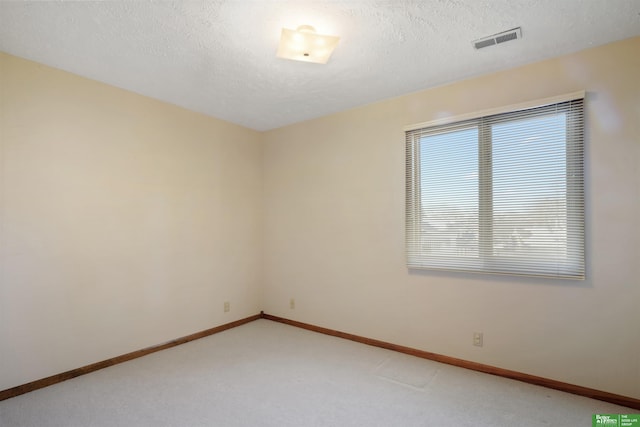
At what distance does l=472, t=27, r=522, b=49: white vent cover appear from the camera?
2.19 meters

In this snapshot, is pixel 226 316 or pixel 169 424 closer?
pixel 169 424

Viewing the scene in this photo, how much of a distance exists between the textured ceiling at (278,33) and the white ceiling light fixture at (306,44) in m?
0.11

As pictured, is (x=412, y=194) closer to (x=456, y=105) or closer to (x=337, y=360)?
(x=456, y=105)

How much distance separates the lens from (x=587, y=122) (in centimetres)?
240

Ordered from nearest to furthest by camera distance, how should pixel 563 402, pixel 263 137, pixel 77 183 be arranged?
pixel 563 402
pixel 77 183
pixel 263 137

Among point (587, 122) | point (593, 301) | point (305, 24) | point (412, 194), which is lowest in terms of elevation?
point (593, 301)

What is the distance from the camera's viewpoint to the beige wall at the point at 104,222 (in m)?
2.44

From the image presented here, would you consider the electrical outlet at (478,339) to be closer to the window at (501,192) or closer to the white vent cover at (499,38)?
the window at (501,192)

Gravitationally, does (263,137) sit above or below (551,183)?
above

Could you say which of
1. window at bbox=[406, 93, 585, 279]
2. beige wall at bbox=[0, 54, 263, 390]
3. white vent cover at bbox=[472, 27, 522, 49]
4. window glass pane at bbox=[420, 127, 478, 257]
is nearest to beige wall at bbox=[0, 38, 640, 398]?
beige wall at bbox=[0, 54, 263, 390]

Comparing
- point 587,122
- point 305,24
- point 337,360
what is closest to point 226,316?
point 337,360

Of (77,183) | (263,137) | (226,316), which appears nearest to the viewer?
(77,183)

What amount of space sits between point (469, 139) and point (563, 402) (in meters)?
2.17

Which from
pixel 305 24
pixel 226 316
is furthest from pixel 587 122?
pixel 226 316
